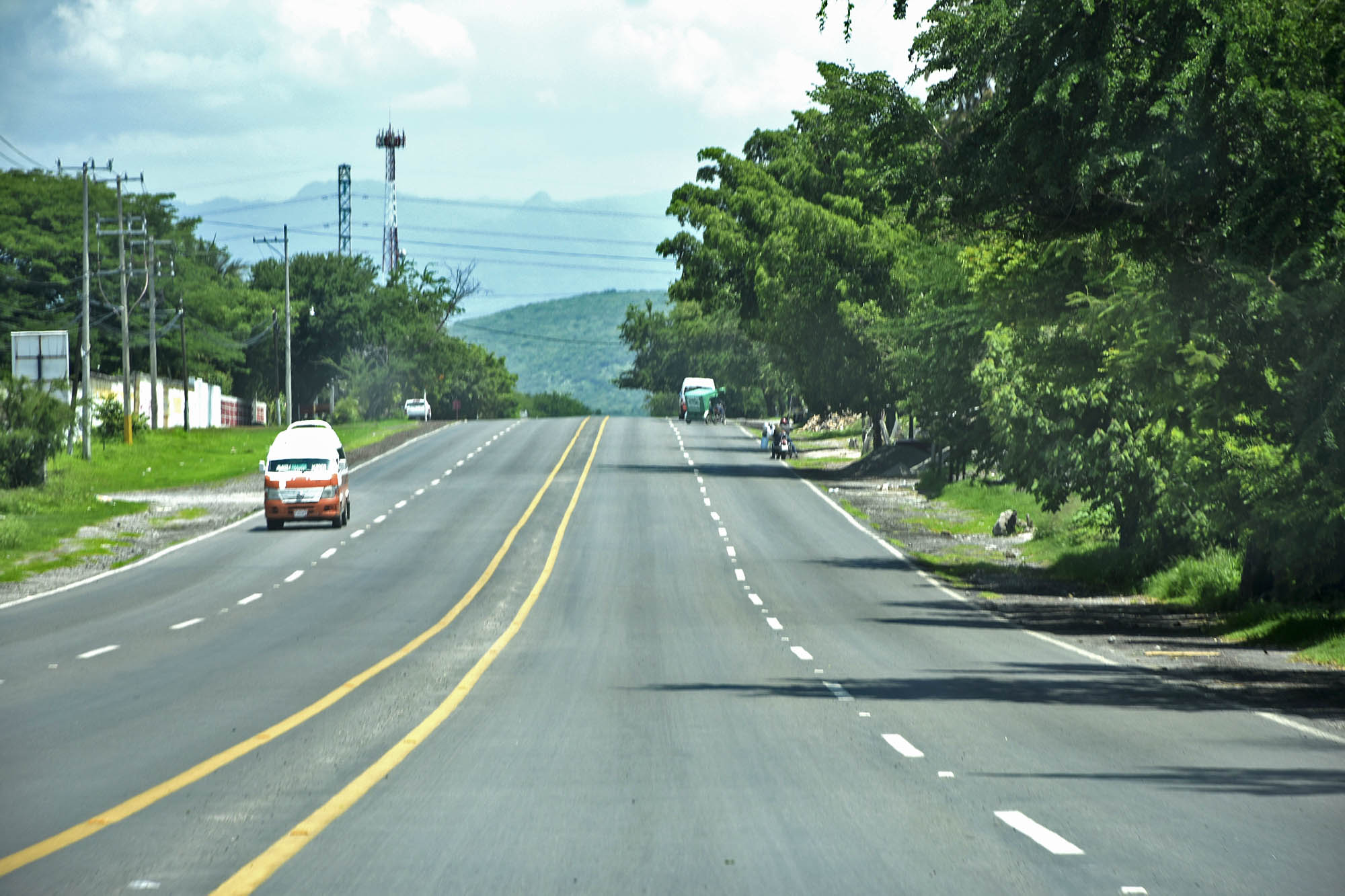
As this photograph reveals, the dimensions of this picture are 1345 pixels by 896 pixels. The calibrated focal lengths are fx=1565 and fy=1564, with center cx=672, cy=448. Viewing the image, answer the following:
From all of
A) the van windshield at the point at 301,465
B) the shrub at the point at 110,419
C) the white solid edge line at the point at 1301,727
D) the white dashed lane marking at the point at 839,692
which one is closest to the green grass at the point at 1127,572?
the white solid edge line at the point at 1301,727

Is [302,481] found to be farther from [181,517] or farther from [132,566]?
[132,566]

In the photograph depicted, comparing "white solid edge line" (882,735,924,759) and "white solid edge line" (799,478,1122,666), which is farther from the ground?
"white solid edge line" (882,735,924,759)

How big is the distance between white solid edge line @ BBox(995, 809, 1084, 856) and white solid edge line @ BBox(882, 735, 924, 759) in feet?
7.39

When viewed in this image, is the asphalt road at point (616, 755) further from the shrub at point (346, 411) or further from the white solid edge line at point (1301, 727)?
the shrub at point (346, 411)

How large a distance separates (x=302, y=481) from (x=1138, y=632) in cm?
2553

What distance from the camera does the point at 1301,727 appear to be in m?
13.2

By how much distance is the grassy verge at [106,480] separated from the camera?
3609cm

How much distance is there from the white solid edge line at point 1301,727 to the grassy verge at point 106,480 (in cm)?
2464

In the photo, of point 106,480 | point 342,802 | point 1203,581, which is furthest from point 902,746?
point 106,480

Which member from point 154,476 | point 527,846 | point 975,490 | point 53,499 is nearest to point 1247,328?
point 527,846

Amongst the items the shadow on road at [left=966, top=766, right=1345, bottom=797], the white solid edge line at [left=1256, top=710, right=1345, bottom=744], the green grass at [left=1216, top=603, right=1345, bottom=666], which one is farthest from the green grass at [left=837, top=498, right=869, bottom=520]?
the shadow on road at [left=966, top=766, right=1345, bottom=797]

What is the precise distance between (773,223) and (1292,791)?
53.4 m

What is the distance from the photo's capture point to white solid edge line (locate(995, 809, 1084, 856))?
7.84 meters

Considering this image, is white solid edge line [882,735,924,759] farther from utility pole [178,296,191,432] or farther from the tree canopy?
utility pole [178,296,191,432]
